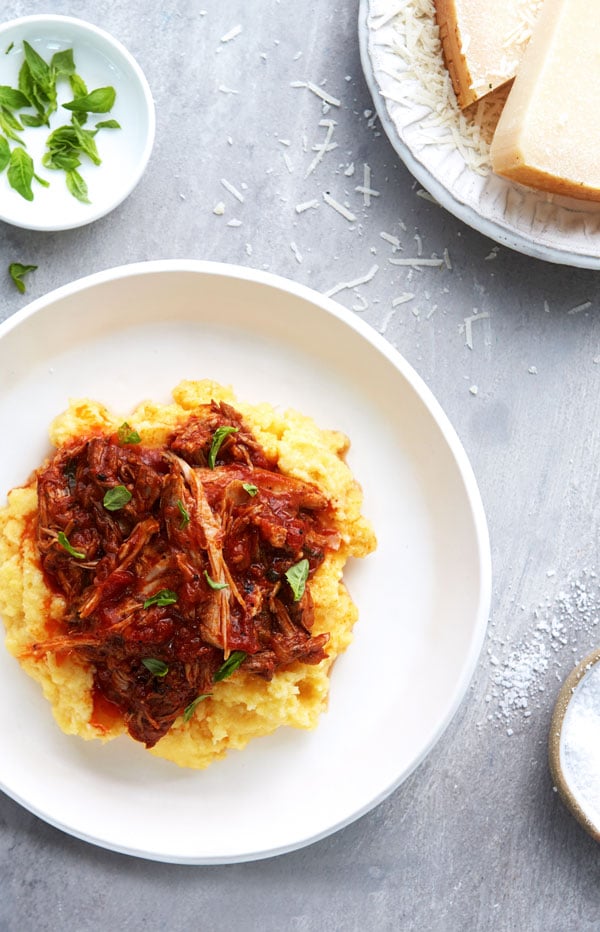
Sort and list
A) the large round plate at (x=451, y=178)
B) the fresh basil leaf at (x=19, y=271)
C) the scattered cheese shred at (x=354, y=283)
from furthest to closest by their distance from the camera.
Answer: the scattered cheese shred at (x=354, y=283)
the fresh basil leaf at (x=19, y=271)
the large round plate at (x=451, y=178)

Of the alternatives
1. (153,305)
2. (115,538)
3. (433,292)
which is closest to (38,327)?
(153,305)

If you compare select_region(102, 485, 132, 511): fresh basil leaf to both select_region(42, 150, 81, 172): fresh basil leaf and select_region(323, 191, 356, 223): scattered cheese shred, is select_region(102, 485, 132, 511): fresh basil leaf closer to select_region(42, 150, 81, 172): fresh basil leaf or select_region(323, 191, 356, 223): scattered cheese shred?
select_region(42, 150, 81, 172): fresh basil leaf

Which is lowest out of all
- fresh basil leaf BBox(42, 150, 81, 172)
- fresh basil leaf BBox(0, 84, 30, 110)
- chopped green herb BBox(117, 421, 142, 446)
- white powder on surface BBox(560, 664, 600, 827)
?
white powder on surface BBox(560, 664, 600, 827)

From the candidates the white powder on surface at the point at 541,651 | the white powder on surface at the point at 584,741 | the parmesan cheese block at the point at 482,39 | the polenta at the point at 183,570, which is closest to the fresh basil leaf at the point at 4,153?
the polenta at the point at 183,570

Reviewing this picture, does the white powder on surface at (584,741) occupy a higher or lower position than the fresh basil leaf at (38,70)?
lower

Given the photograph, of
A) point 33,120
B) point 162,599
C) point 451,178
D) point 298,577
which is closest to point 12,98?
point 33,120

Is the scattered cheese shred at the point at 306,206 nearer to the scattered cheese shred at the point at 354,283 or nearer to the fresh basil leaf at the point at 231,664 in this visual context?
the scattered cheese shred at the point at 354,283

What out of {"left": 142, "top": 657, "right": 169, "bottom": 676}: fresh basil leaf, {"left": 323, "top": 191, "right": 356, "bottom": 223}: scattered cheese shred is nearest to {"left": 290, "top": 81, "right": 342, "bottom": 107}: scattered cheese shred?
{"left": 323, "top": 191, "right": 356, "bottom": 223}: scattered cheese shred
